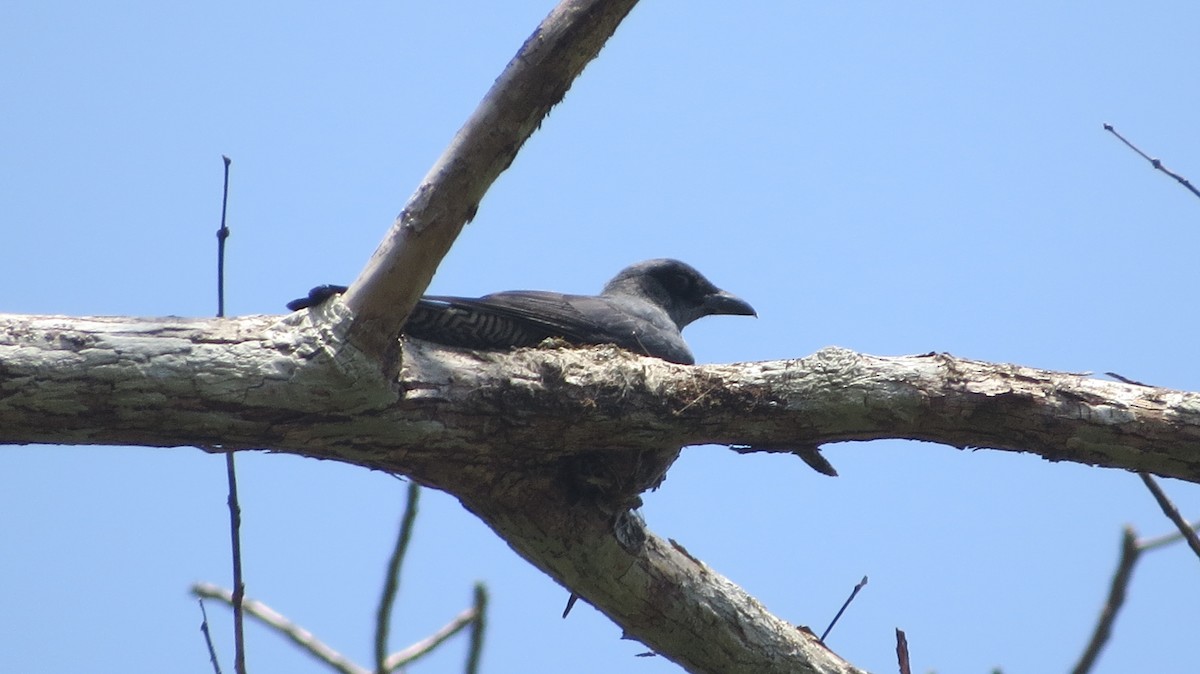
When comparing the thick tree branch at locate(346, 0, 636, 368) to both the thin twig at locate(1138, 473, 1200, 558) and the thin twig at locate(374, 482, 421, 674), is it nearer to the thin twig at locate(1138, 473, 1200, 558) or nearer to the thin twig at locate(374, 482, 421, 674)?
the thin twig at locate(374, 482, 421, 674)

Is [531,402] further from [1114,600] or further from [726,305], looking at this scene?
[726,305]

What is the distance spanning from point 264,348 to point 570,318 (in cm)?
173

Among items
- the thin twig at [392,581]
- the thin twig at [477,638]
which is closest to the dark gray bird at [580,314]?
the thin twig at [392,581]

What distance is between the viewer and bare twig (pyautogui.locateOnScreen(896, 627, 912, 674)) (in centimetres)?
376

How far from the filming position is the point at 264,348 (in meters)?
3.98

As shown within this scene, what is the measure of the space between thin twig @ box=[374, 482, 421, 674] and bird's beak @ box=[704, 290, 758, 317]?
144 inches

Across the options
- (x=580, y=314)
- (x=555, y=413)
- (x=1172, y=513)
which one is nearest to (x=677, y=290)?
(x=580, y=314)

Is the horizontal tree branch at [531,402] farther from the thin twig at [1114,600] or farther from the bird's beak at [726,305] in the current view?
the bird's beak at [726,305]

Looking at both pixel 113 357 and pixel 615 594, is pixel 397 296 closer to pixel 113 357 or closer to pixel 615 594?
pixel 113 357

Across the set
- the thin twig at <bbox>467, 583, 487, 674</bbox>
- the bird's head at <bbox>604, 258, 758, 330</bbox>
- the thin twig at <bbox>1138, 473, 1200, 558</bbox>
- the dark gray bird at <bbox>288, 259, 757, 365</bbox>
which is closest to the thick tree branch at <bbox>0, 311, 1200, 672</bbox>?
the thin twig at <bbox>1138, 473, 1200, 558</bbox>

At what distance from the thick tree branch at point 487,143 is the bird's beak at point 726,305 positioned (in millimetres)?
3572

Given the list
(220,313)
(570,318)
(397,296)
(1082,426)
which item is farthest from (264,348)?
(1082,426)

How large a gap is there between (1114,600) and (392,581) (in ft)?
7.20

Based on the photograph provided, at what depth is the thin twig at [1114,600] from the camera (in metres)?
3.55
